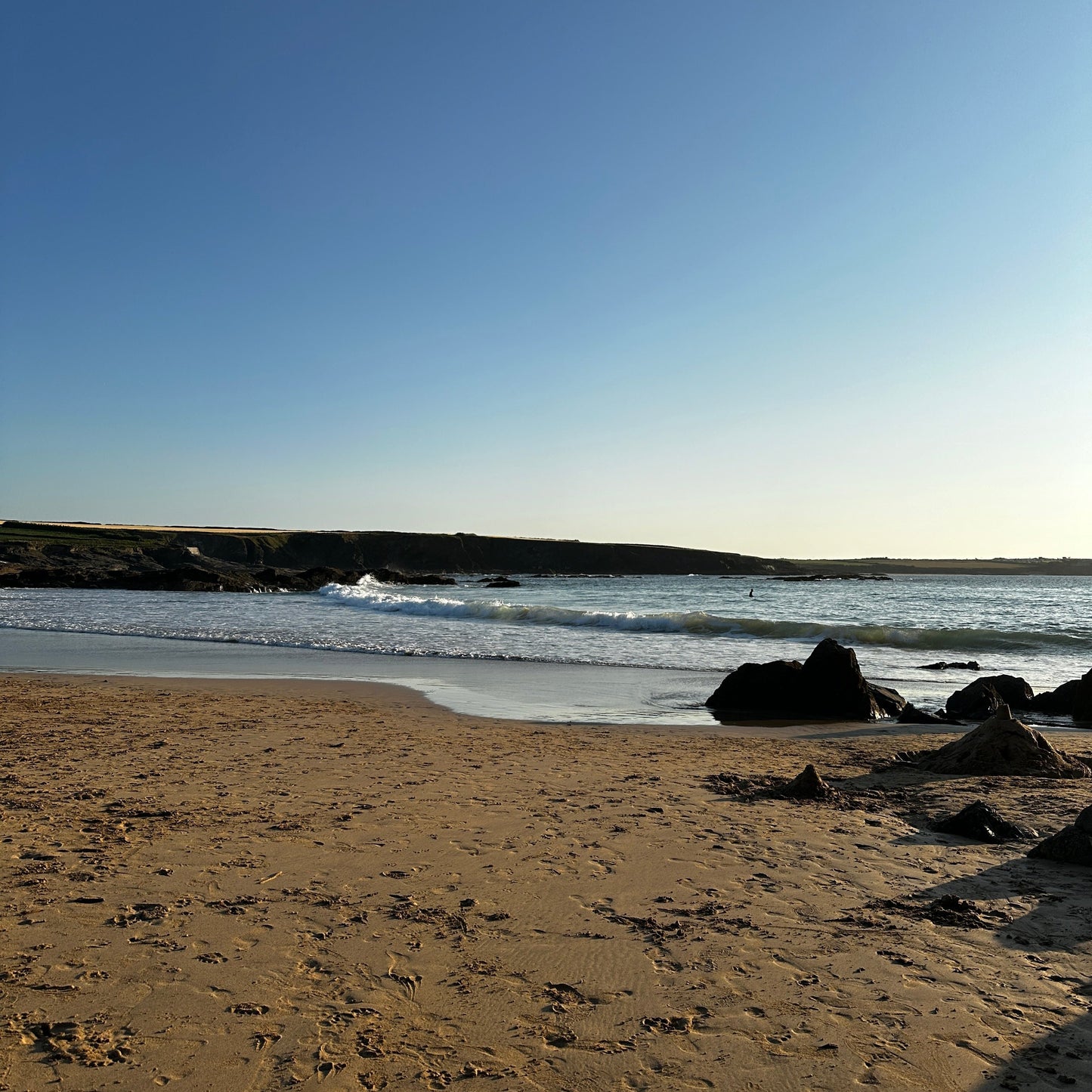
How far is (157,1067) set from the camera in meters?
3.10

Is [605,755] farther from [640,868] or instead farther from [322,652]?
[322,652]

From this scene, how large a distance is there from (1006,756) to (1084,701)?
19.2 feet

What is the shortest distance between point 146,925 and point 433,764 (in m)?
4.37

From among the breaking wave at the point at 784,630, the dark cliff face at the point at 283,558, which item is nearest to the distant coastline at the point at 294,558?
the dark cliff face at the point at 283,558

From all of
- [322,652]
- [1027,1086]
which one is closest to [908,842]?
[1027,1086]

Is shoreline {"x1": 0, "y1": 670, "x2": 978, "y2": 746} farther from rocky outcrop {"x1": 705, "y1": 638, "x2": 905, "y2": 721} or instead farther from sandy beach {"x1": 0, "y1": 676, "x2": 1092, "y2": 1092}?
sandy beach {"x1": 0, "y1": 676, "x2": 1092, "y2": 1092}

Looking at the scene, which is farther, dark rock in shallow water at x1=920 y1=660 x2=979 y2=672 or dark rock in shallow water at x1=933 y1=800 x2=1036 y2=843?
dark rock in shallow water at x1=920 y1=660 x2=979 y2=672

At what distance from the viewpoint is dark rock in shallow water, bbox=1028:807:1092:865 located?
5.71 meters

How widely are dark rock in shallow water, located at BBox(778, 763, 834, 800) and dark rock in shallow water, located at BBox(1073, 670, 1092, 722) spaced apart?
26.5ft

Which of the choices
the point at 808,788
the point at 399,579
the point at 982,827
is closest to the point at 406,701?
the point at 808,788

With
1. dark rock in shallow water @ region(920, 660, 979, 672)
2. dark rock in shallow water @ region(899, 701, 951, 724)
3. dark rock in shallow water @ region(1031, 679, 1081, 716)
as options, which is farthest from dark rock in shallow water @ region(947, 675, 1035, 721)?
dark rock in shallow water @ region(920, 660, 979, 672)

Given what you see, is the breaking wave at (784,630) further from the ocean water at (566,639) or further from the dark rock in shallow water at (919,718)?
the dark rock in shallow water at (919,718)

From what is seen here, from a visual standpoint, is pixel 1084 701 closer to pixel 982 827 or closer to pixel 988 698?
pixel 988 698

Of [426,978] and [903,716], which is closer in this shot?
[426,978]
